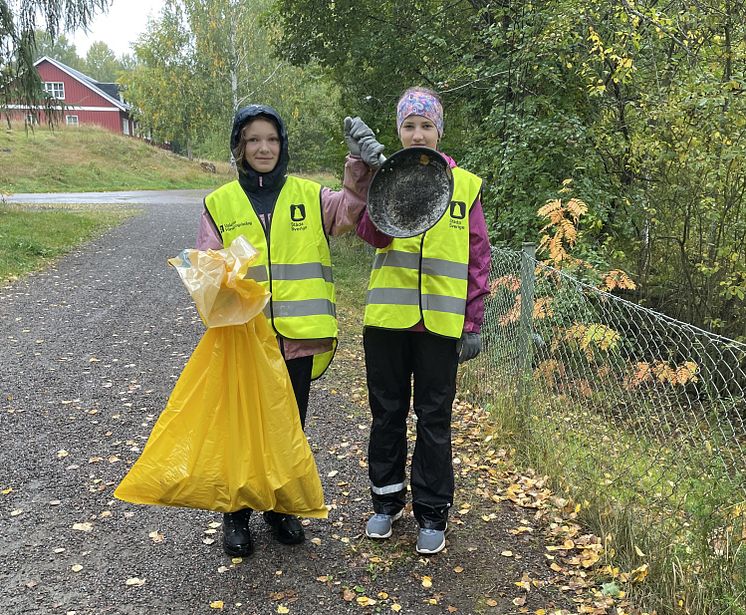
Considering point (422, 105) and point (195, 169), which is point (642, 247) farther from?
point (195, 169)

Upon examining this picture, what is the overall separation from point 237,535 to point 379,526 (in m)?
0.66

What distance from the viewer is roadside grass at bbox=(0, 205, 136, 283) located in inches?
408

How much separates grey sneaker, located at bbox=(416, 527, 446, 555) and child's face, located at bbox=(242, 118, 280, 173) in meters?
1.77

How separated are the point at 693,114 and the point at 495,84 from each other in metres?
2.29

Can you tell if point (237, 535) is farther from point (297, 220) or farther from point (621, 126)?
point (621, 126)

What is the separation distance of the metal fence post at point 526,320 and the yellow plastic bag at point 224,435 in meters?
2.07

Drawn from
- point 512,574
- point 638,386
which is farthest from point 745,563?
point 638,386

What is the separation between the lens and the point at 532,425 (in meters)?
4.22

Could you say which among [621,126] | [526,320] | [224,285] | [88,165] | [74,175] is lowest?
[526,320]

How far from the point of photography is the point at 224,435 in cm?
270

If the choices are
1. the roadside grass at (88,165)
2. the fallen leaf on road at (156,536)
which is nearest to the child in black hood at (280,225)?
the fallen leaf on road at (156,536)

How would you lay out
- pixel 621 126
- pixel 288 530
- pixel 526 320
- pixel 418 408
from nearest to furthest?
pixel 418 408
pixel 288 530
pixel 526 320
pixel 621 126

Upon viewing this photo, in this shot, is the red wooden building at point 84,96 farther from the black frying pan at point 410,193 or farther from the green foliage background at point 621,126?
the black frying pan at point 410,193

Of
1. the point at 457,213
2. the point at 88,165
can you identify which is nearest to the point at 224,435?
the point at 457,213
